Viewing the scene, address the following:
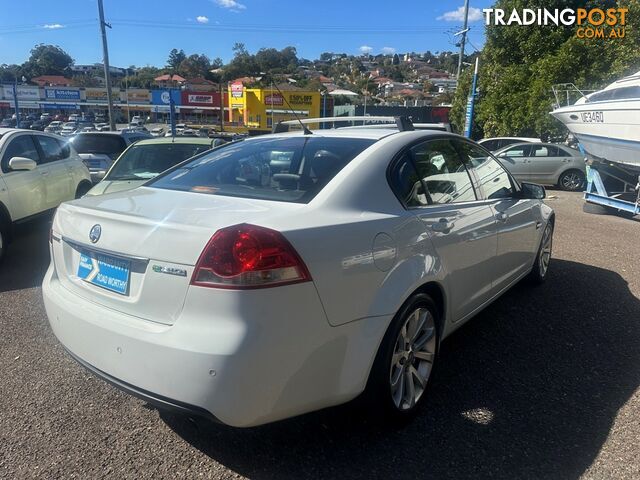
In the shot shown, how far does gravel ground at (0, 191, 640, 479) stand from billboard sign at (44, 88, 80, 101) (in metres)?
67.0

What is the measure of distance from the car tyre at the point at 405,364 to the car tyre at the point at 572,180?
13.5 metres

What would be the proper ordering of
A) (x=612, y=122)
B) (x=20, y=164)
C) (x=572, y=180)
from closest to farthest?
(x=20, y=164) → (x=612, y=122) → (x=572, y=180)

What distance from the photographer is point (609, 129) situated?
942 cm

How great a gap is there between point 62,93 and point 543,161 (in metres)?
63.8

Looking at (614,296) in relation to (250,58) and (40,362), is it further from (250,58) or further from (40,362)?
(250,58)

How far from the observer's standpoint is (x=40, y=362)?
136 inches

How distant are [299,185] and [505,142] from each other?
15199mm

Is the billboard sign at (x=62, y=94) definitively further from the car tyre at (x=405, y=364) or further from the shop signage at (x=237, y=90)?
the car tyre at (x=405, y=364)

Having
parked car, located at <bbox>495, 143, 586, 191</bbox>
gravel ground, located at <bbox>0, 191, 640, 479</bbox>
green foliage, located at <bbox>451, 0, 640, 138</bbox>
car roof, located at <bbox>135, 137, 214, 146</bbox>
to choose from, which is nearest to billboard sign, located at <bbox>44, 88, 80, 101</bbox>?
green foliage, located at <bbox>451, 0, 640, 138</bbox>

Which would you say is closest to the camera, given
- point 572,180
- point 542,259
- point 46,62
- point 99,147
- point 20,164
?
point 542,259

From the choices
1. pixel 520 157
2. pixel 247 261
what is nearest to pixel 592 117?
pixel 520 157

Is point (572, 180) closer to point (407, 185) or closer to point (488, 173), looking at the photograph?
point (488, 173)

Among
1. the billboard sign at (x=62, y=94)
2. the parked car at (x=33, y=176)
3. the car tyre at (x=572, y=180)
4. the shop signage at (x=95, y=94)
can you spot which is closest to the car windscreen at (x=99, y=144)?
the parked car at (x=33, y=176)

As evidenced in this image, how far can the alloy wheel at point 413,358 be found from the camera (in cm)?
264
